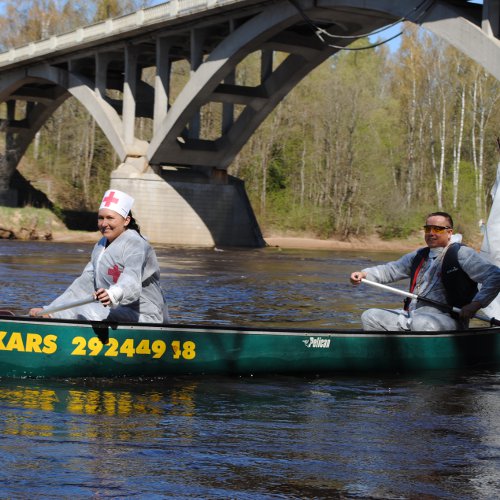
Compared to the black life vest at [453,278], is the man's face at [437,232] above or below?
above

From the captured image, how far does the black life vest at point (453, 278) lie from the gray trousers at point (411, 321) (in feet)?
0.66

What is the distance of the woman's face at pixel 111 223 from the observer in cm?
859

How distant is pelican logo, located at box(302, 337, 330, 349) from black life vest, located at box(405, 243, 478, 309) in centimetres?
113

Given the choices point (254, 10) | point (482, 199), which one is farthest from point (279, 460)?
point (482, 199)

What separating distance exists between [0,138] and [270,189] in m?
16.2

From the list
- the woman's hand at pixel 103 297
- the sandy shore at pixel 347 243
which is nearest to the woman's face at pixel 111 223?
the woman's hand at pixel 103 297

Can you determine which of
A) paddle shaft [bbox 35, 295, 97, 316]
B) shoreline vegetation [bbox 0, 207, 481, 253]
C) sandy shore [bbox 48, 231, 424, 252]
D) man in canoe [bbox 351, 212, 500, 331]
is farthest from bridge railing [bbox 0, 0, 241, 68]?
paddle shaft [bbox 35, 295, 97, 316]

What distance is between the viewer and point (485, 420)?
26.1ft

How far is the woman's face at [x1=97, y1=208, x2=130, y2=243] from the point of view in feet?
28.2

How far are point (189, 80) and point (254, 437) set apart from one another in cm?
3138

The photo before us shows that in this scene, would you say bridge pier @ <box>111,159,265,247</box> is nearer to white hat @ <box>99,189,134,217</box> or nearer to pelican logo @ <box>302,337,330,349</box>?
pelican logo @ <box>302,337,330,349</box>

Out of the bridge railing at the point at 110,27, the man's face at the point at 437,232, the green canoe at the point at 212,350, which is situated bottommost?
the green canoe at the point at 212,350

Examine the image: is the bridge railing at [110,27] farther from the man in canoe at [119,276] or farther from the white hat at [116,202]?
the white hat at [116,202]

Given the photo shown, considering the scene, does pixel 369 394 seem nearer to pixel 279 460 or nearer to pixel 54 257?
pixel 279 460
